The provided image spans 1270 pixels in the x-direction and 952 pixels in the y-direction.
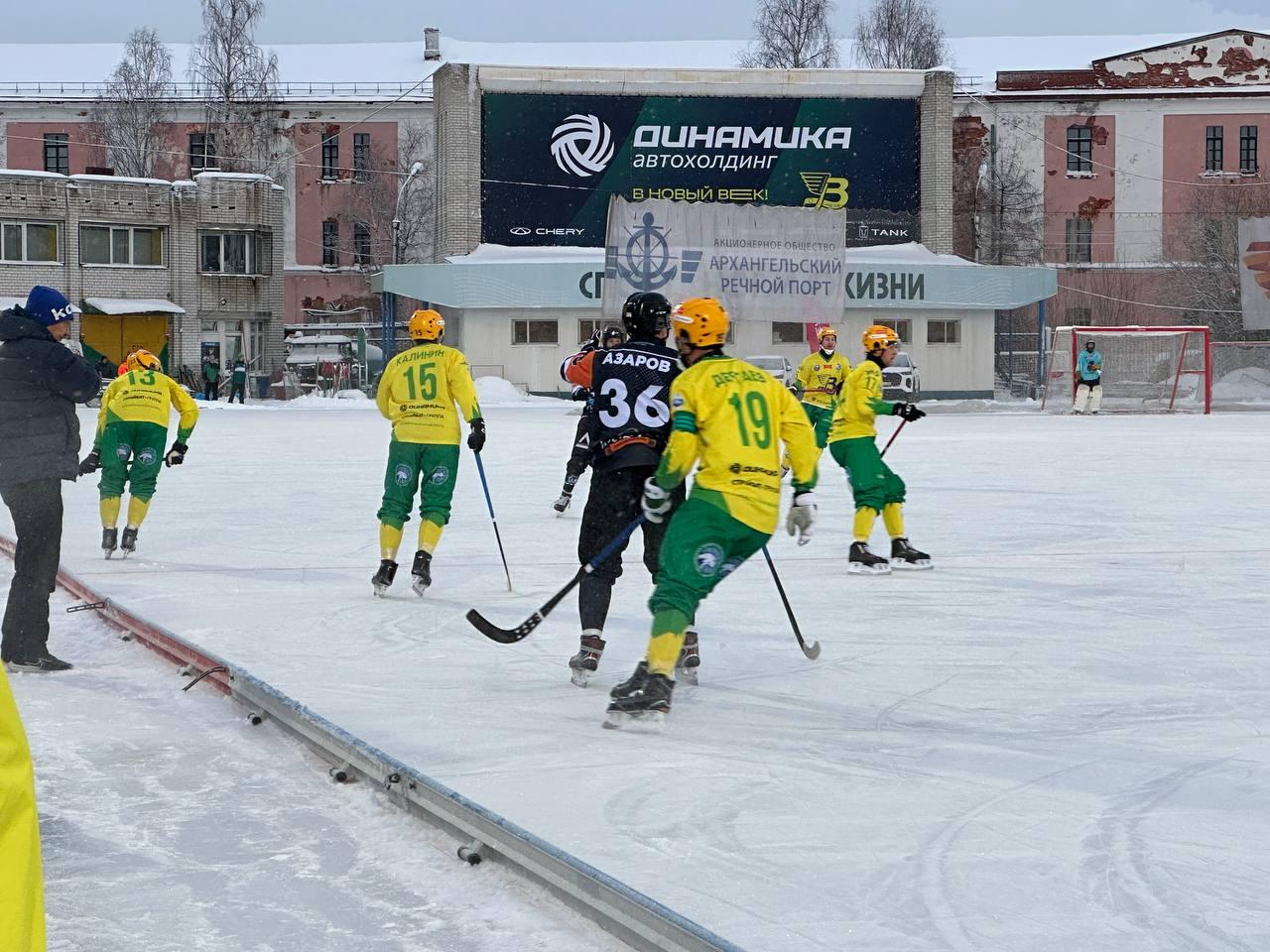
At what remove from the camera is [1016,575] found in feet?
30.5

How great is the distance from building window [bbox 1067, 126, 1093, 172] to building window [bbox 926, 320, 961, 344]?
47.8ft

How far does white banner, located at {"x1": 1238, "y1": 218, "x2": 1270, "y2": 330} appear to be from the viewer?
3953 cm

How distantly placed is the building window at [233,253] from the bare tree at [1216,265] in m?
26.4

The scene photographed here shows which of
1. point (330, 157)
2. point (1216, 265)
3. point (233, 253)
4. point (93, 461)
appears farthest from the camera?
point (330, 157)

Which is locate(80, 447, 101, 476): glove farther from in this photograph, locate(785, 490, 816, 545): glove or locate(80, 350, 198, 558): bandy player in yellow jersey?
locate(785, 490, 816, 545): glove

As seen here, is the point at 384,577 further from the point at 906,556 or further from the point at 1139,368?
the point at 1139,368

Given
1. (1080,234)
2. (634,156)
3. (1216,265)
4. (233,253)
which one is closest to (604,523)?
(634,156)

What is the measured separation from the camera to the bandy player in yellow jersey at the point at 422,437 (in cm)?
865

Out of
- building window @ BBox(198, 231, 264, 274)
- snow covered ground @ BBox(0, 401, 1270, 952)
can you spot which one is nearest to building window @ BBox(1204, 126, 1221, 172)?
building window @ BBox(198, 231, 264, 274)

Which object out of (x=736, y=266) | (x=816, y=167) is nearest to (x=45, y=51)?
(x=816, y=167)

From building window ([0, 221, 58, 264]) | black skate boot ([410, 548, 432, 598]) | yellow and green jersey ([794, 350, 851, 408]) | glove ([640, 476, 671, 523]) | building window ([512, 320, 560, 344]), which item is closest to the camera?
glove ([640, 476, 671, 523])

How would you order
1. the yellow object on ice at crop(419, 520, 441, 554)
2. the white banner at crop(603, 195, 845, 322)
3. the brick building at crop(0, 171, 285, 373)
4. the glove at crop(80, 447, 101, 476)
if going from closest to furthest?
the yellow object on ice at crop(419, 520, 441, 554) → the glove at crop(80, 447, 101, 476) → the white banner at crop(603, 195, 845, 322) → the brick building at crop(0, 171, 285, 373)

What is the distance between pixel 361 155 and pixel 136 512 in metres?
49.5

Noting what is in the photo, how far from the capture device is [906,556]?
9.77 m
